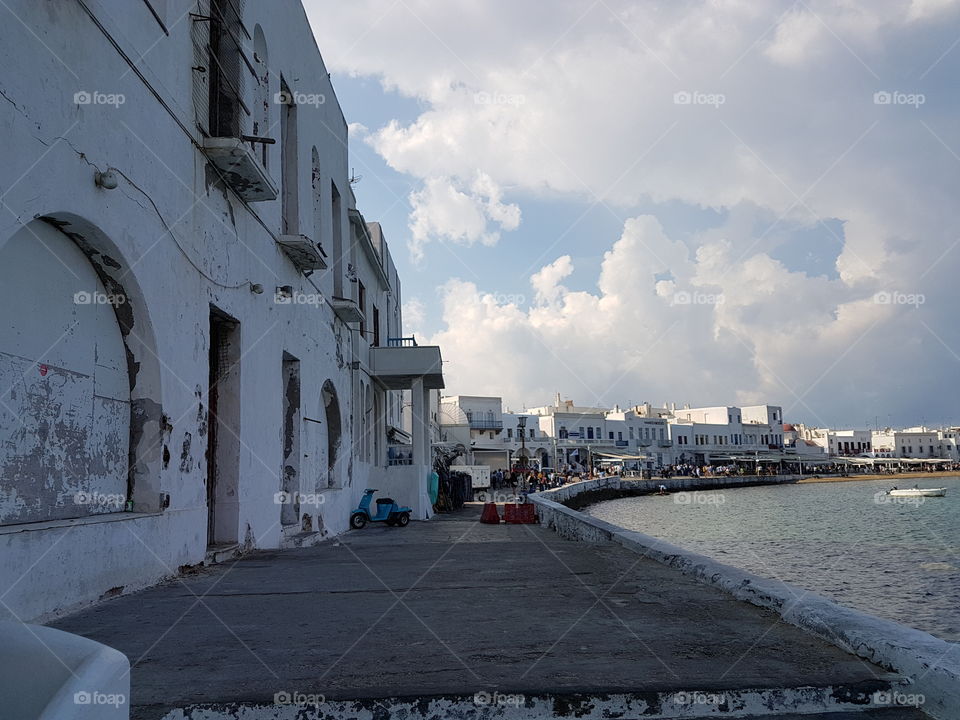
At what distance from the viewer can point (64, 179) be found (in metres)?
5.61

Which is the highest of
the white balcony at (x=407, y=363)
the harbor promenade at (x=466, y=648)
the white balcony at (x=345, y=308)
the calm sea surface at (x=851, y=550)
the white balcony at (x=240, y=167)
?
the white balcony at (x=240, y=167)

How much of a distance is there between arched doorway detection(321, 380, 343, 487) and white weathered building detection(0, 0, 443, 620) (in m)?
2.17

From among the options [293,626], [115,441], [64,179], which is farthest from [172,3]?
[293,626]

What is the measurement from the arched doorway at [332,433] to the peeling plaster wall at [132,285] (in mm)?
4598

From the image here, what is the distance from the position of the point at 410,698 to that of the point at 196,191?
21.9 ft

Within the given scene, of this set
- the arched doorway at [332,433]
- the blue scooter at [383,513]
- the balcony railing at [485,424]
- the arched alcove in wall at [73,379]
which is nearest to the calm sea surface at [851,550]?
the blue scooter at [383,513]

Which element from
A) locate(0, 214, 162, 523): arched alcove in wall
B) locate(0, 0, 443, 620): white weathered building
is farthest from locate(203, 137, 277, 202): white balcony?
locate(0, 214, 162, 523): arched alcove in wall

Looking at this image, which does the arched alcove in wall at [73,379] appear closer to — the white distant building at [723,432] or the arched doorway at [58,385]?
the arched doorway at [58,385]

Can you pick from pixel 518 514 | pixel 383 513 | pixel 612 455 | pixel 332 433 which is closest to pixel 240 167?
pixel 332 433

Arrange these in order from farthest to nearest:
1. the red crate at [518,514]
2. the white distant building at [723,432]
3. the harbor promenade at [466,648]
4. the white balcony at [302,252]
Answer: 1. the white distant building at [723,432]
2. the red crate at [518,514]
3. the white balcony at [302,252]
4. the harbor promenade at [466,648]

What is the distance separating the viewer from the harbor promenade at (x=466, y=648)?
11.2ft

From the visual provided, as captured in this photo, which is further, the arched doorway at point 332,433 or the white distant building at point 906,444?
the white distant building at point 906,444

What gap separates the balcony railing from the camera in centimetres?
7781

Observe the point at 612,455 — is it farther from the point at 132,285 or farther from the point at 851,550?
the point at 132,285
